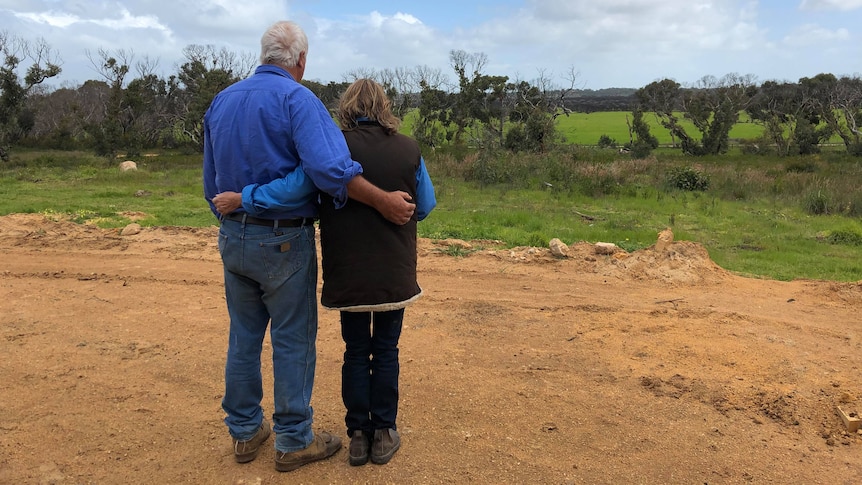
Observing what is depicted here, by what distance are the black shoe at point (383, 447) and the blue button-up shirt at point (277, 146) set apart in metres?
1.16

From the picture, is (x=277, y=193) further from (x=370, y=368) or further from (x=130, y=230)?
(x=130, y=230)

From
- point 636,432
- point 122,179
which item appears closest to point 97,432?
point 636,432

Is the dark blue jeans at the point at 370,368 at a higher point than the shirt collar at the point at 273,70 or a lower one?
lower

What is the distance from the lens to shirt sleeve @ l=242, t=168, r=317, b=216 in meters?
2.56

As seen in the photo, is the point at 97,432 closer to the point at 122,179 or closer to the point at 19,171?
the point at 122,179

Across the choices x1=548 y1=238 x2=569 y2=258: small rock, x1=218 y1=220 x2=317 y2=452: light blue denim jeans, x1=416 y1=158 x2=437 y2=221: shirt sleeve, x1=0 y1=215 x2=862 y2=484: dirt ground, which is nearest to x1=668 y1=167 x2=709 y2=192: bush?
x1=548 y1=238 x2=569 y2=258: small rock

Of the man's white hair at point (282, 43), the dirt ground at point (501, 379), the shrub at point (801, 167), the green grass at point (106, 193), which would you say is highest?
the man's white hair at point (282, 43)

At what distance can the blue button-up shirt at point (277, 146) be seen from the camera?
2500 millimetres

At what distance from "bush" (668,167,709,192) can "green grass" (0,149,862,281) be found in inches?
13.1

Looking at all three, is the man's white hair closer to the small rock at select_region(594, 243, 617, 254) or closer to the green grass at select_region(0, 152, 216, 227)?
the small rock at select_region(594, 243, 617, 254)

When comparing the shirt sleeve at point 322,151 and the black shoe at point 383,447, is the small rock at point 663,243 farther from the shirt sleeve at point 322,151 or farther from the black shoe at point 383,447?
the shirt sleeve at point 322,151

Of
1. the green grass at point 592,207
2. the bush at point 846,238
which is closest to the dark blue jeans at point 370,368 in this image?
the green grass at point 592,207

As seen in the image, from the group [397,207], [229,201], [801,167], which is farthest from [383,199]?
[801,167]

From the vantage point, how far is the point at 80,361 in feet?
14.1
